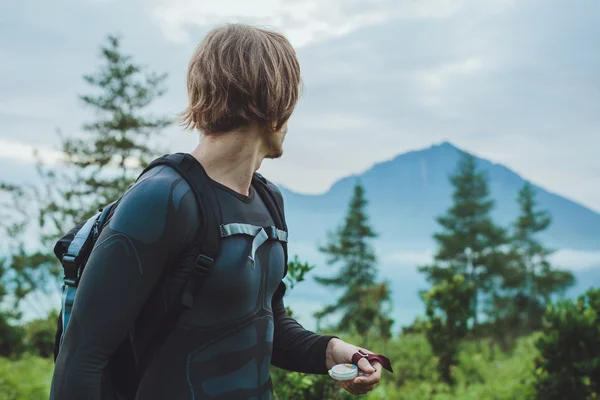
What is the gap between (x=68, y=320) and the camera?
1.49 m

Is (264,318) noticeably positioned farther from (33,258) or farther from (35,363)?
(33,258)

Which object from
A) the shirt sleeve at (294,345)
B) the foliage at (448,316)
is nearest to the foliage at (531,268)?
the foliage at (448,316)

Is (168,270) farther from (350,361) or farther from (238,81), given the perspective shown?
(350,361)

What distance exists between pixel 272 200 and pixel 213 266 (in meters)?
0.43

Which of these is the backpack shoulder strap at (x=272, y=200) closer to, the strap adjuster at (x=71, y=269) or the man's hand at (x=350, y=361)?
the man's hand at (x=350, y=361)

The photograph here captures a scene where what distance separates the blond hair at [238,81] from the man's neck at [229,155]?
27 millimetres

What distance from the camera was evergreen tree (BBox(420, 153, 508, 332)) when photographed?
26344 millimetres

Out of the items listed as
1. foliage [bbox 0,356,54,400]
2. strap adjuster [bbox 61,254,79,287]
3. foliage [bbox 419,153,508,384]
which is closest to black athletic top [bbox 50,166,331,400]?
strap adjuster [bbox 61,254,79,287]

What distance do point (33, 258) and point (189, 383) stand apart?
19216 mm

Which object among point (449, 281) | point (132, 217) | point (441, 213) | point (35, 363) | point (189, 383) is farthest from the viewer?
point (441, 213)

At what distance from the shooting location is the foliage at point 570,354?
5684 millimetres

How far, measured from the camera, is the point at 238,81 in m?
1.57

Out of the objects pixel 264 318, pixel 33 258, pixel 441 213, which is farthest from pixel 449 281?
pixel 441 213

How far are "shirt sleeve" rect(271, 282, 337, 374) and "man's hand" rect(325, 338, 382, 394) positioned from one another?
24 millimetres
